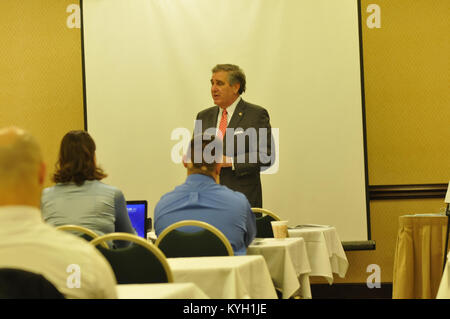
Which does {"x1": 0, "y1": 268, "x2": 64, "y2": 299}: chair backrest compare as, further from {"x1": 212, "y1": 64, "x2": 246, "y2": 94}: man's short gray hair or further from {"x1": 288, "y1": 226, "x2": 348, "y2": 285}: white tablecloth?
{"x1": 212, "y1": 64, "x2": 246, "y2": 94}: man's short gray hair

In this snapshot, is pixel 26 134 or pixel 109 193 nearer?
pixel 26 134

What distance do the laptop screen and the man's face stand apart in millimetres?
996

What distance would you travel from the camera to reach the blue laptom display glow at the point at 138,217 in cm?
437

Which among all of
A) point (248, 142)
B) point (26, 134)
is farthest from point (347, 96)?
point (26, 134)

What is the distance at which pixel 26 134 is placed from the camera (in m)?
1.42

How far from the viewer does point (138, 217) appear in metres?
4.46

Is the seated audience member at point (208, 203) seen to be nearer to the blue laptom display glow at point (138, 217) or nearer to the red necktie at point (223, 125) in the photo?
the blue laptom display glow at point (138, 217)

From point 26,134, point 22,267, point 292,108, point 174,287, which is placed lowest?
point 174,287

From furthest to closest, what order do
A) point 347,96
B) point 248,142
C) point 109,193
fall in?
point 347,96
point 248,142
point 109,193

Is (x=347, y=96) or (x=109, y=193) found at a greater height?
(x=347, y=96)

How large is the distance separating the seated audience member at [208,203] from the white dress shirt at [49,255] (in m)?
1.66

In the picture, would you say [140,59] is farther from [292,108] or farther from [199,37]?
[292,108]

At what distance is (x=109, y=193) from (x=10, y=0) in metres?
4.25
